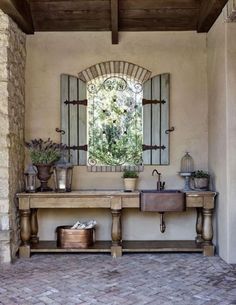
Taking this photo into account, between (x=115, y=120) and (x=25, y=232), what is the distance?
196cm

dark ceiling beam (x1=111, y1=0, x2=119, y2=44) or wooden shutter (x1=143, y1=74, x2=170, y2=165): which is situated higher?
dark ceiling beam (x1=111, y1=0, x2=119, y2=44)

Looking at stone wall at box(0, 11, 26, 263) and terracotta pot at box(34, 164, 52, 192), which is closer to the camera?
stone wall at box(0, 11, 26, 263)

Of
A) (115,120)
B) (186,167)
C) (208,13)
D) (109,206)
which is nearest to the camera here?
(208,13)

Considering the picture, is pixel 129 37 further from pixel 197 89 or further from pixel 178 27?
pixel 197 89

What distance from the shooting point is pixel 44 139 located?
5668 mm

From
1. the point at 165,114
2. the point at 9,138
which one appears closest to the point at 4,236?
the point at 9,138

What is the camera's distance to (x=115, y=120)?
5727mm

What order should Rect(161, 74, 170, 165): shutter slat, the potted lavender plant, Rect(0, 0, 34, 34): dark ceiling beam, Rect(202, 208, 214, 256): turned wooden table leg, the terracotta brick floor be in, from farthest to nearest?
Rect(161, 74, 170, 165): shutter slat < the potted lavender plant < Rect(202, 208, 214, 256): turned wooden table leg < Rect(0, 0, 34, 34): dark ceiling beam < the terracotta brick floor

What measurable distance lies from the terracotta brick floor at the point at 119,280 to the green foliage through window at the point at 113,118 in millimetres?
1469

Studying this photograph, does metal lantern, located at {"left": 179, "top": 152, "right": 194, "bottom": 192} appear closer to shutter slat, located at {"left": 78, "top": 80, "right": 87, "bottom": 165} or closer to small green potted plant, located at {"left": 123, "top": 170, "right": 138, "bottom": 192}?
small green potted plant, located at {"left": 123, "top": 170, "right": 138, "bottom": 192}

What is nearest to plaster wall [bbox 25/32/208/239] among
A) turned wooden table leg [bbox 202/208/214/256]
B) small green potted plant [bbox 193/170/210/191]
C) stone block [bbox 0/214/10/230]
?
small green potted plant [bbox 193/170/210/191]

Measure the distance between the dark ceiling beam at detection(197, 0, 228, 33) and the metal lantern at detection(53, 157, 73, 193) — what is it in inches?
101

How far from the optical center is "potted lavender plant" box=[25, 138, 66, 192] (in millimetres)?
5203

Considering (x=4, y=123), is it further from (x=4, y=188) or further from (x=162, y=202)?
(x=162, y=202)
